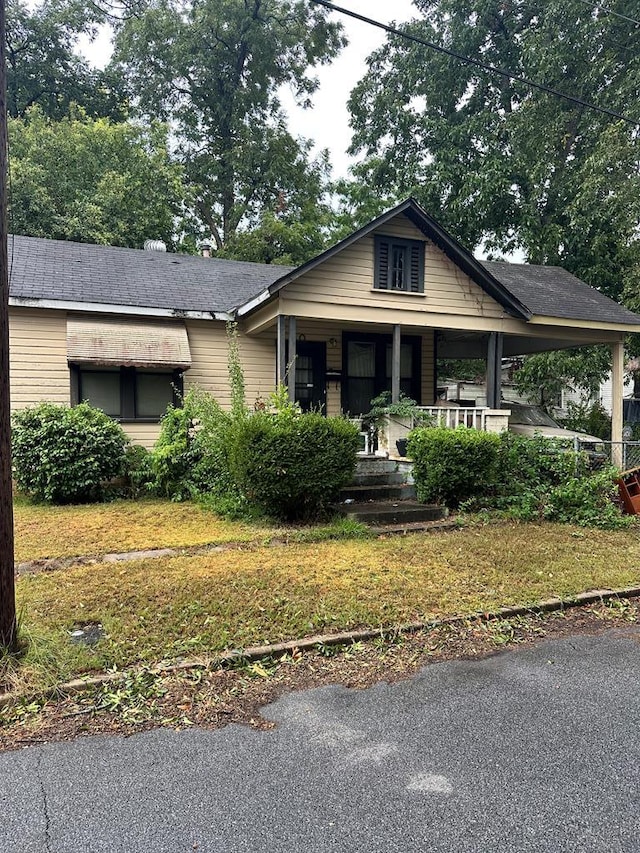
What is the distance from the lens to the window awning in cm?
912

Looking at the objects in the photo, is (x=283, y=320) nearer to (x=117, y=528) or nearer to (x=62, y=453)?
(x=62, y=453)

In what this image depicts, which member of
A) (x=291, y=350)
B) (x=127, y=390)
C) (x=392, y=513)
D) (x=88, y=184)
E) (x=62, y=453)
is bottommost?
(x=392, y=513)

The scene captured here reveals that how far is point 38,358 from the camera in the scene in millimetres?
9445

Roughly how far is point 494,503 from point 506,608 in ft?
12.3

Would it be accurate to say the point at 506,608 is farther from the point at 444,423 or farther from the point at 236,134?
the point at 236,134

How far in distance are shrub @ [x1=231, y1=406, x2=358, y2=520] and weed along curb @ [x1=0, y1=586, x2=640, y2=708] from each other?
2958mm

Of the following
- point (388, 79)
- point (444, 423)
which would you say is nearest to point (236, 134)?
point (388, 79)

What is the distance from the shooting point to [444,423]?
9578mm

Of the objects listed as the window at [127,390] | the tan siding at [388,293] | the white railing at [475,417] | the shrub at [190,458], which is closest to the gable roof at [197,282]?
the tan siding at [388,293]

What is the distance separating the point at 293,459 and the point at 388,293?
4595 millimetres

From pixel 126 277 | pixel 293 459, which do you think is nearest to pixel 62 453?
pixel 293 459

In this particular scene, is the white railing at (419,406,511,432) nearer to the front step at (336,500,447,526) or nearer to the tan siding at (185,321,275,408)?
the front step at (336,500,447,526)

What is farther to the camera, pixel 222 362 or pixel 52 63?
pixel 52 63

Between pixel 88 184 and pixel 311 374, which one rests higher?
pixel 88 184
